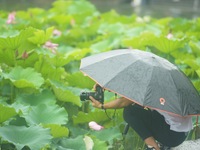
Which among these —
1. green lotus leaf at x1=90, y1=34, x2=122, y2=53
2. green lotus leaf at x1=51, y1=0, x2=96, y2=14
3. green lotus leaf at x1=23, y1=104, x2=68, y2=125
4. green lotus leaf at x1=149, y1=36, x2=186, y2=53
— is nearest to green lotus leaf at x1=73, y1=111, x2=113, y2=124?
green lotus leaf at x1=23, y1=104, x2=68, y2=125

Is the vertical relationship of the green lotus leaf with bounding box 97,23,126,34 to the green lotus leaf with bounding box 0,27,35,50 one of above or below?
below

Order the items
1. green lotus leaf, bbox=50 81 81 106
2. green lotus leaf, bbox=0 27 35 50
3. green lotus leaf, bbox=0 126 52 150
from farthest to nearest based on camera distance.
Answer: green lotus leaf, bbox=0 27 35 50 → green lotus leaf, bbox=50 81 81 106 → green lotus leaf, bbox=0 126 52 150

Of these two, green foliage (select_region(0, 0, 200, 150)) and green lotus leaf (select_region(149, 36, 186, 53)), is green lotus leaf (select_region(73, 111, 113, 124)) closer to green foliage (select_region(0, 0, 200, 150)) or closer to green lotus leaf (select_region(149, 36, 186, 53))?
green foliage (select_region(0, 0, 200, 150))

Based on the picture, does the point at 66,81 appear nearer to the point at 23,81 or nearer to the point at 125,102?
the point at 23,81

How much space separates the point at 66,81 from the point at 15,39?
1.79ft

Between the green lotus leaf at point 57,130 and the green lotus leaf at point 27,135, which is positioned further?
the green lotus leaf at point 57,130

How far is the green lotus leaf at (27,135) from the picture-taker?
7.61 ft

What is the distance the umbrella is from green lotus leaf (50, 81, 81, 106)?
1.20 ft

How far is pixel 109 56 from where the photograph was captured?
105 inches

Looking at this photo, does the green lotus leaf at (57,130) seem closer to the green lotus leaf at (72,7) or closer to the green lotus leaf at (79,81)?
the green lotus leaf at (79,81)

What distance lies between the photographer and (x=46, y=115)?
8.87 feet

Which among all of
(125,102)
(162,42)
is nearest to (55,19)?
(162,42)

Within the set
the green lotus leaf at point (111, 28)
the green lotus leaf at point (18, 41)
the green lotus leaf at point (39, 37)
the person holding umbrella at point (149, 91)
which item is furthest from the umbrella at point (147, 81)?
the green lotus leaf at point (111, 28)

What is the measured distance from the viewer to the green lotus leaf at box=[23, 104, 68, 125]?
266 cm
